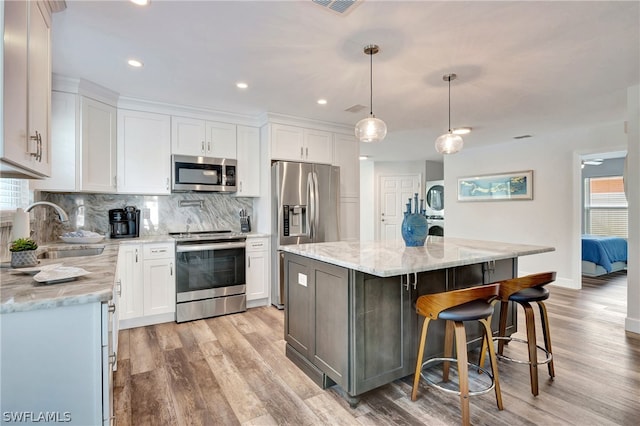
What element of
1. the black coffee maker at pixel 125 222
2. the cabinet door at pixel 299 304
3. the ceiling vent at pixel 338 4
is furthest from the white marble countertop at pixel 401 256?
the black coffee maker at pixel 125 222

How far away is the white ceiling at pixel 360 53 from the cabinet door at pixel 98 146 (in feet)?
0.99

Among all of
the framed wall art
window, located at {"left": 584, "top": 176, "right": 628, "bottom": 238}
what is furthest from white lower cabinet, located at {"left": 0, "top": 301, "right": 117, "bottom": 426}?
window, located at {"left": 584, "top": 176, "right": 628, "bottom": 238}

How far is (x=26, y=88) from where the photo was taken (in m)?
1.35

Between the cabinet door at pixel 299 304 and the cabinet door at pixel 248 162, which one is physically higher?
the cabinet door at pixel 248 162

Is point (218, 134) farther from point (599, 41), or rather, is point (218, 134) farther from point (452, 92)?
point (599, 41)

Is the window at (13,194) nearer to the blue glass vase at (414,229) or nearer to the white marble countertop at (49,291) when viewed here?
the white marble countertop at (49,291)

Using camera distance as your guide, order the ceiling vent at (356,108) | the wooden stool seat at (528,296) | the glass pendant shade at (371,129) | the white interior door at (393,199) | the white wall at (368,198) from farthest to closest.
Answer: the white wall at (368,198) → the white interior door at (393,199) → the ceiling vent at (356,108) → the glass pendant shade at (371,129) → the wooden stool seat at (528,296)

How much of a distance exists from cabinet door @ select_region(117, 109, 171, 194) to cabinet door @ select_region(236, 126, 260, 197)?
0.84 m

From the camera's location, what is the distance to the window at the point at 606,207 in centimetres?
730

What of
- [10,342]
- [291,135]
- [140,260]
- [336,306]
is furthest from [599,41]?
[140,260]

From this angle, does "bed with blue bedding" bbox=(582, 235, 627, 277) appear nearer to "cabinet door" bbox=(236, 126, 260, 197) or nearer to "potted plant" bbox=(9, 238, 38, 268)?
"cabinet door" bbox=(236, 126, 260, 197)

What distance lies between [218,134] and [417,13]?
2787mm

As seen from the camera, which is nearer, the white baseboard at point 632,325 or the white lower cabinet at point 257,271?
the white baseboard at point 632,325

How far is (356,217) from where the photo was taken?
4770 millimetres
